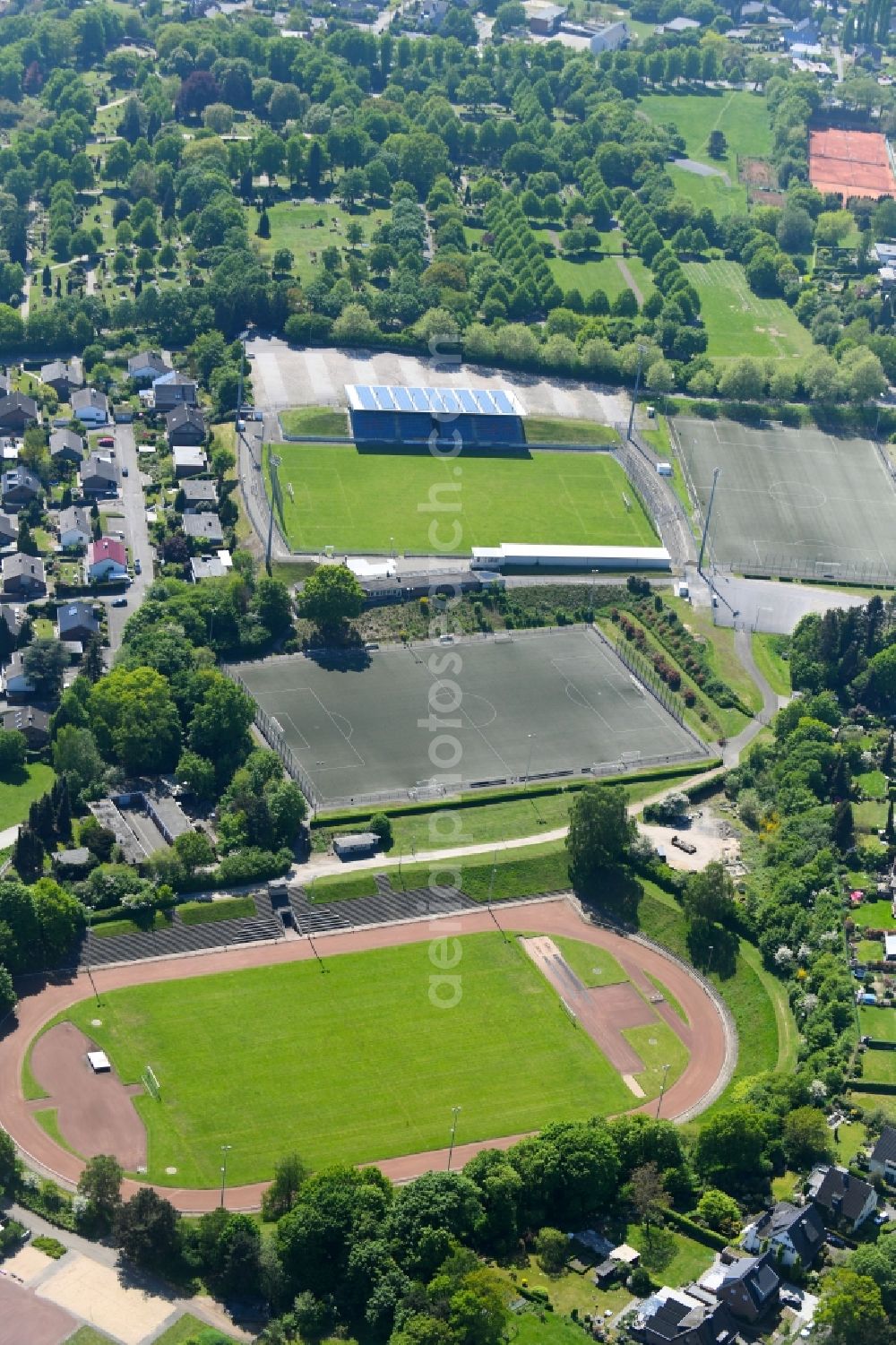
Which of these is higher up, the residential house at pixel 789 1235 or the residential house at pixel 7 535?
the residential house at pixel 7 535

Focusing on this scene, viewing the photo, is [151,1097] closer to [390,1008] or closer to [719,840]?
[390,1008]

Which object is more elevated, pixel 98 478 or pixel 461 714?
pixel 98 478

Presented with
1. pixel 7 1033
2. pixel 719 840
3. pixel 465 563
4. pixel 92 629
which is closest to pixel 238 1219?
pixel 7 1033

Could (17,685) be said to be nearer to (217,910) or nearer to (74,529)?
(74,529)

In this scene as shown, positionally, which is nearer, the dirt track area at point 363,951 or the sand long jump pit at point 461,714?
the dirt track area at point 363,951

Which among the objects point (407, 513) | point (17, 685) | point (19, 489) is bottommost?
point (17, 685)

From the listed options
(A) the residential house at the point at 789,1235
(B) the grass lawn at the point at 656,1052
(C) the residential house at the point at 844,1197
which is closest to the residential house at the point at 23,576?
(B) the grass lawn at the point at 656,1052

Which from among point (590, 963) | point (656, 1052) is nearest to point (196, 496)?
point (590, 963)

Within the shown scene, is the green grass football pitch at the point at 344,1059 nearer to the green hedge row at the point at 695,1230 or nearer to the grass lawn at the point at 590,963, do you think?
the grass lawn at the point at 590,963

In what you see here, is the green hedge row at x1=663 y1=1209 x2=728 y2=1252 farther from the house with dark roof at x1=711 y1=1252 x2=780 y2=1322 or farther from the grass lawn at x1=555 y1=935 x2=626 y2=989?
the grass lawn at x1=555 y1=935 x2=626 y2=989
